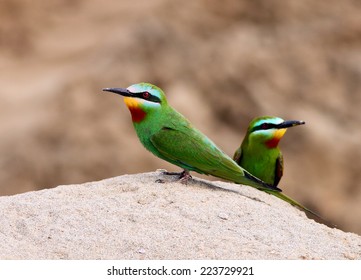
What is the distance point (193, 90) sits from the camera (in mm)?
9016

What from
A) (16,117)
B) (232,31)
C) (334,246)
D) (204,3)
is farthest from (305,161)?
(334,246)

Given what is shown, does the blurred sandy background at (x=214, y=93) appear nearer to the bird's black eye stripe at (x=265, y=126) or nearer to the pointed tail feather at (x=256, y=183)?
the bird's black eye stripe at (x=265, y=126)

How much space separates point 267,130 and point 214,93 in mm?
3827

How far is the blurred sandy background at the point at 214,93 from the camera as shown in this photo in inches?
333

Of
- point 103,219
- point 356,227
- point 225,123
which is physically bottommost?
point 356,227

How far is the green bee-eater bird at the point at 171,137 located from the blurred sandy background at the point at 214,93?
3795mm

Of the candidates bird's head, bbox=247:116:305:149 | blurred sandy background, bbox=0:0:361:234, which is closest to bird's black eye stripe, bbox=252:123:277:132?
bird's head, bbox=247:116:305:149

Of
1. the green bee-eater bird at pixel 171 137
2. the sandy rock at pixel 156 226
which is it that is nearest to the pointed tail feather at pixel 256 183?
the green bee-eater bird at pixel 171 137

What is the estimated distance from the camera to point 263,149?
205 inches

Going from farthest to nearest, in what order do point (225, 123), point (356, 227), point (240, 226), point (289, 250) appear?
point (225, 123) < point (356, 227) < point (240, 226) < point (289, 250)

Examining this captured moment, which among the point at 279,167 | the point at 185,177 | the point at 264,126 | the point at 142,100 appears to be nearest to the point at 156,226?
the point at 185,177

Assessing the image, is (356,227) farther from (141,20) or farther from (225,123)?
(141,20)

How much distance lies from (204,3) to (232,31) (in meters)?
0.62

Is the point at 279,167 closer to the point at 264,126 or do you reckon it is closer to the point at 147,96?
the point at 264,126
